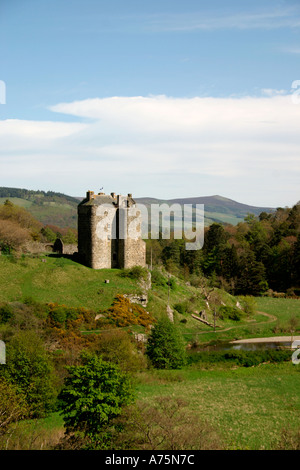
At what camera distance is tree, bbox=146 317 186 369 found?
35.1 m

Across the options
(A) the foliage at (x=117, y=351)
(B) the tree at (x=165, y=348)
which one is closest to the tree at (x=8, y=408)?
(A) the foliage at (x=117, y=351)

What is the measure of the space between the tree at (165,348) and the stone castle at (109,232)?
473 inches

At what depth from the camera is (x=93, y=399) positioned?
19141 mm

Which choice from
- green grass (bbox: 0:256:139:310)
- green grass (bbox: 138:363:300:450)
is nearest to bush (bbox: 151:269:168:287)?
green grass (bbox: 0:256:139:310)

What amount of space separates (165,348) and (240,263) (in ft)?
140

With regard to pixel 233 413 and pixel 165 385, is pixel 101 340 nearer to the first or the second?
pixel 165 385

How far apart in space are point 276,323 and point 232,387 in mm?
22653

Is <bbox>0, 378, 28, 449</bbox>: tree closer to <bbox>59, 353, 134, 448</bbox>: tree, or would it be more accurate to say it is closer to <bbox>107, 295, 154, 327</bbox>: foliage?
<bbox>59, 353, 134, 448</bbox>: tree

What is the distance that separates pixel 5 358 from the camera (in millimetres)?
23625

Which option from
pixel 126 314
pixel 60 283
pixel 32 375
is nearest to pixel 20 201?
pixel 60 283

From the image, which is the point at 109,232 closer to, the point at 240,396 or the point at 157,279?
the point at 157,279

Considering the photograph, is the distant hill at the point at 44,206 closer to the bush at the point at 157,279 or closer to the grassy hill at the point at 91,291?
the bush at the point at 157,279

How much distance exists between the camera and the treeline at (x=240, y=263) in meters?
73.1

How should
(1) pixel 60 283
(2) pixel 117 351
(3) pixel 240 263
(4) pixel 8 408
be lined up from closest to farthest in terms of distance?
1. (4) pixel 8 408
2. (2) pixel 117 351
3. (1) pixel 60 283
4. (3) pixel 240 263
